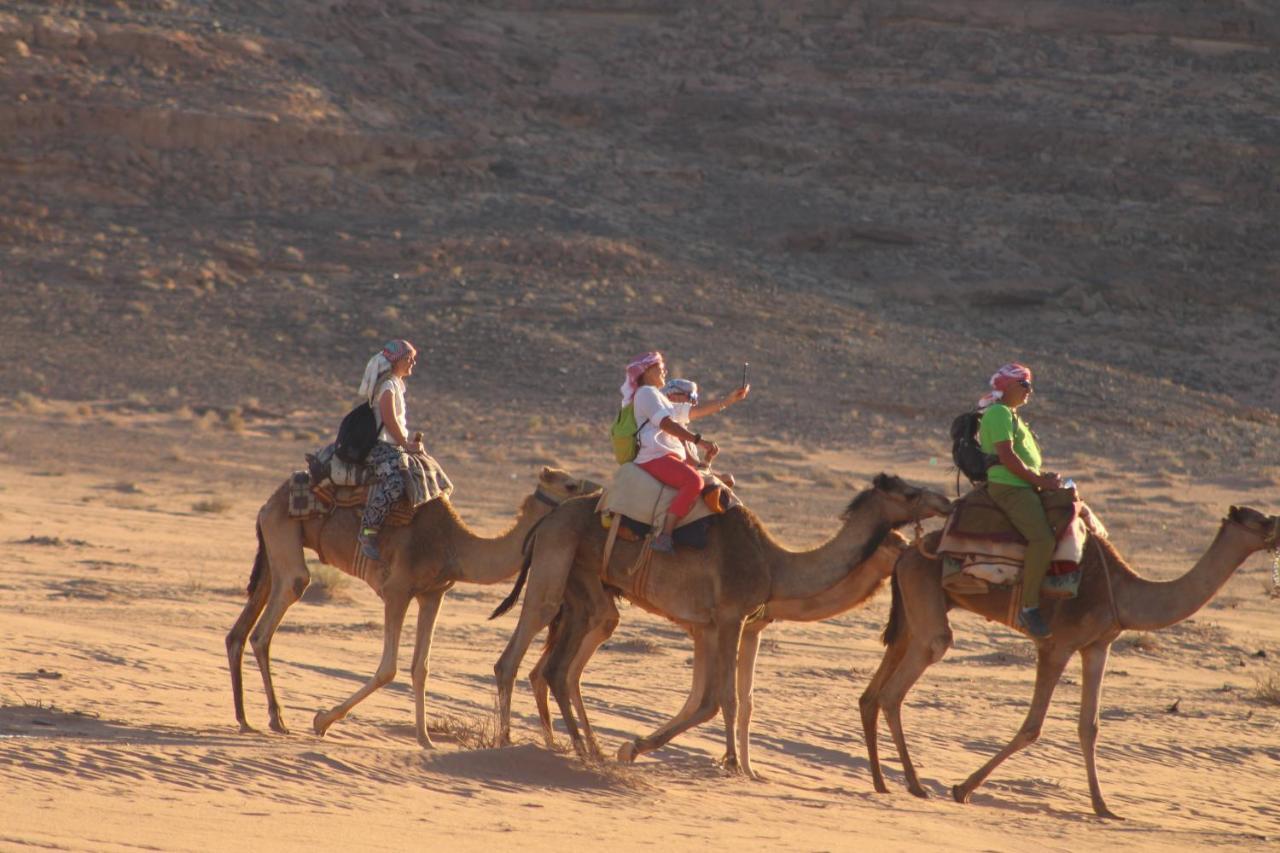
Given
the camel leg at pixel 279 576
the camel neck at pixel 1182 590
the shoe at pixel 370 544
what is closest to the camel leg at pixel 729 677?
the shoe at pixel 370 544

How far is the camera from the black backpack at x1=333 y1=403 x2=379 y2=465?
11.0 metres

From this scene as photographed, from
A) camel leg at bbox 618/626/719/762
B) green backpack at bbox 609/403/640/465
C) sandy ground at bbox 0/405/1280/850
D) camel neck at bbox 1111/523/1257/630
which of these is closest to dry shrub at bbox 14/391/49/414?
sandy ground at bbox 0/405/1280/850

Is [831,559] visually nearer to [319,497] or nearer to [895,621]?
[895,621]

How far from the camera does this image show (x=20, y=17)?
158 feet

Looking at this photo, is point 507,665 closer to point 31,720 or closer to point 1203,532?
point 31,720

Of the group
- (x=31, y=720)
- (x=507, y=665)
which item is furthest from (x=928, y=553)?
(x=31, y=720)

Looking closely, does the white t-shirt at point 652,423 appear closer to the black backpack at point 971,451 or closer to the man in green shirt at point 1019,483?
the black backpack at point 971,451

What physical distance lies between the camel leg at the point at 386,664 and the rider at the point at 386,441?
1.00ft

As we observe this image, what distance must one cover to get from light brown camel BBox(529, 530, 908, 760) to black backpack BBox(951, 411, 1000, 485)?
1.97 feet

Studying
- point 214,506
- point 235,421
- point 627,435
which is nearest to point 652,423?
point 627,435

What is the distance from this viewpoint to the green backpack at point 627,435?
426 inches

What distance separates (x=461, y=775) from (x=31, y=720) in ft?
8.29

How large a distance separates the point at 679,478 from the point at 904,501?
135cm

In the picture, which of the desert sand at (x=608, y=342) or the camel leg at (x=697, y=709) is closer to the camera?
the desert sand at (x=608, y=342)
